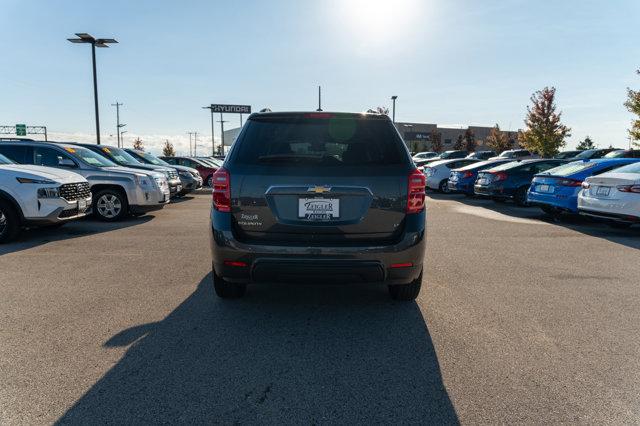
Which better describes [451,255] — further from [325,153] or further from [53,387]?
[53,387]

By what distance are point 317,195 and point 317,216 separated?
0.17 meters

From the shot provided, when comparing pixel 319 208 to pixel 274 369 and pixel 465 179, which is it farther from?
pixel 465 179

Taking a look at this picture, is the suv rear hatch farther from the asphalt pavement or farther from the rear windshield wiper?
the asphalt pavement

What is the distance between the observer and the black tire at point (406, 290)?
438cm

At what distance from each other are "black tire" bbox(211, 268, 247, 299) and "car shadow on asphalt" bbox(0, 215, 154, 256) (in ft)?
14.4

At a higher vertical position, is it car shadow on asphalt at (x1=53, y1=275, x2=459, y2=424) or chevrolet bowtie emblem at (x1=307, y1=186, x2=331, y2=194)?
chevrolet bowtie emblem at (x1=307, y1=186, x2=331, y2=194)

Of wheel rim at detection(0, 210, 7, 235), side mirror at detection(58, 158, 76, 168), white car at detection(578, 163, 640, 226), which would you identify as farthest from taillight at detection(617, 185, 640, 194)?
side mirror at detection(58, 158, 76, 168)

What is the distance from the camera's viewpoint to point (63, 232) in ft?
28.5

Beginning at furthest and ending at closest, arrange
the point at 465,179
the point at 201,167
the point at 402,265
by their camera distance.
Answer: the point at 201,167 → the point at 465,179 → the point at 402,265

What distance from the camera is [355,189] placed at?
3.56 metres

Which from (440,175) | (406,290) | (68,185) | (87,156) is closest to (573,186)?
(406,290)

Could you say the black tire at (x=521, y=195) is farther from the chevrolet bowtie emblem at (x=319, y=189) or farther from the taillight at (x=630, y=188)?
the chevrolet bowtie emblem at (x=319, y=189)

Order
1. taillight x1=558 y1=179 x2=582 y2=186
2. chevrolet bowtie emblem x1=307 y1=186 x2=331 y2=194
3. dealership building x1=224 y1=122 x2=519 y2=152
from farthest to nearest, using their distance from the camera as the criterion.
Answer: dealership building x1=224 y1=122 x2=519 y2=152 → taillight x1=558 y1=179 x2=582 y2=186 → chevrolet bowtie emblem x1=307 y1=186 x2=331 y2=194

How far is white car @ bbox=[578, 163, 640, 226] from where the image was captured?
812 centimetres
